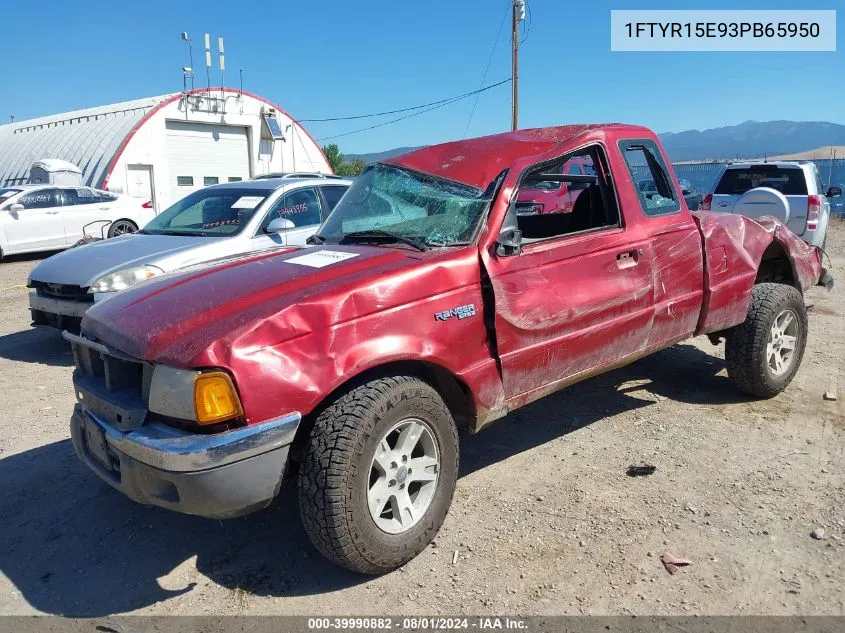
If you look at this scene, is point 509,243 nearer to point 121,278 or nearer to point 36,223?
point 121,278

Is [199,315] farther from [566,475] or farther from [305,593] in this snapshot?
[566,475]

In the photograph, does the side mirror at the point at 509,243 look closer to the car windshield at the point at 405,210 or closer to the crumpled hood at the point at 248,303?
the car windshield at the point at 405,210

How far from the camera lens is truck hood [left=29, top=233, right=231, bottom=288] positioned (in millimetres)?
6375

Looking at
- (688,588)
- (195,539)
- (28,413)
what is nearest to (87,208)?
(28,413)

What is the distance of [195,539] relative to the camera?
3.46 meters

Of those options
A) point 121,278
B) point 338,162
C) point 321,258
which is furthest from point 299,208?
point 338,162

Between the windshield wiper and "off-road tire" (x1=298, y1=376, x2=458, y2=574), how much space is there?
768 millimetres

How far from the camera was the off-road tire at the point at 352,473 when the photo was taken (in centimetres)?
278

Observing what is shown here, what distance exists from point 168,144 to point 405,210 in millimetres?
23575

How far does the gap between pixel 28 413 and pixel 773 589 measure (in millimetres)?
5043

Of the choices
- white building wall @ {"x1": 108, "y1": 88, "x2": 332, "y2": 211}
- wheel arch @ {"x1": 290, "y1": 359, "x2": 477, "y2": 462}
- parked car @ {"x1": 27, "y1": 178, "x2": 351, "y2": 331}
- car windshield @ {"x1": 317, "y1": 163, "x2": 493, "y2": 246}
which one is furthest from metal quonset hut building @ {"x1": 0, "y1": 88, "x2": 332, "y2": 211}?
wheel arch @ {"x1": 290, "y1": 359, "x2": 477, "y2": 462}

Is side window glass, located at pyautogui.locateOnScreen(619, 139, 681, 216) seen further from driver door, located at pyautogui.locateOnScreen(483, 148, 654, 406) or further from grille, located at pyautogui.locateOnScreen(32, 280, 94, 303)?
grille, located at pyautogui.locateOnScreen(32, 280, 94, 303)

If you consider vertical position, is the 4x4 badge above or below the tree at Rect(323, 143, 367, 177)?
below

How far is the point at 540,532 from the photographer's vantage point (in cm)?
342
